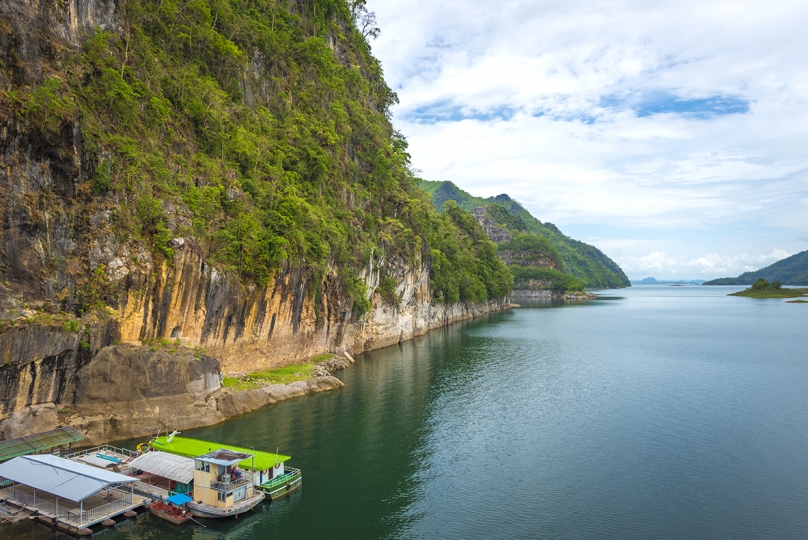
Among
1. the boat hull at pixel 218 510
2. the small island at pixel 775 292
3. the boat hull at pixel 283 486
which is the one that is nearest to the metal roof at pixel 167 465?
the boat hull at pixel 218 510

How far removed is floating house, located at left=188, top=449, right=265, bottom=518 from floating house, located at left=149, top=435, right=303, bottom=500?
45 centimetres

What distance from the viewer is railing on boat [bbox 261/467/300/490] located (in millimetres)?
24328

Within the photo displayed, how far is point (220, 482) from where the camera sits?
2331cm

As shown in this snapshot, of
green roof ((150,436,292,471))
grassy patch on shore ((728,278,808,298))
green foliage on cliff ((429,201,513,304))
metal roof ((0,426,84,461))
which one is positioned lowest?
green roof ((150,436,292,471))

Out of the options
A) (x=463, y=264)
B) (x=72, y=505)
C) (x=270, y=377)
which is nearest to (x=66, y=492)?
(x=72, y=505)

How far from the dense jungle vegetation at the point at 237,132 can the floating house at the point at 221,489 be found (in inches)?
612

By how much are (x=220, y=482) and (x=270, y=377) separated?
19.4 metres

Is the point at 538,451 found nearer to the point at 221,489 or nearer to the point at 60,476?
the point at 221,489

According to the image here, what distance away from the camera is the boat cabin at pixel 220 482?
903 inches

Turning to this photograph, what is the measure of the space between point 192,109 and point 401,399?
30.2 metres

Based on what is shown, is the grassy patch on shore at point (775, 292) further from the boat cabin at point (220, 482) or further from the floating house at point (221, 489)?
the boat cabin at point (220, 482)

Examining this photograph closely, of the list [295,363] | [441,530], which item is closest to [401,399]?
[295,363]

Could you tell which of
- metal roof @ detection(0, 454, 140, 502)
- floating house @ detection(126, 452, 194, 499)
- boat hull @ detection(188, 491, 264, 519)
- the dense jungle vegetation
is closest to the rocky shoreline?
metal roof @ detection(0, 454, 140, 502)

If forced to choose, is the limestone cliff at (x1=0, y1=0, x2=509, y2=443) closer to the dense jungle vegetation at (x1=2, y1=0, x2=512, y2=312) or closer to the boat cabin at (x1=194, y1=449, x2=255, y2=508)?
the dense jungle vegetation at (x1=2, y1=0, x2=512, y2=312)
